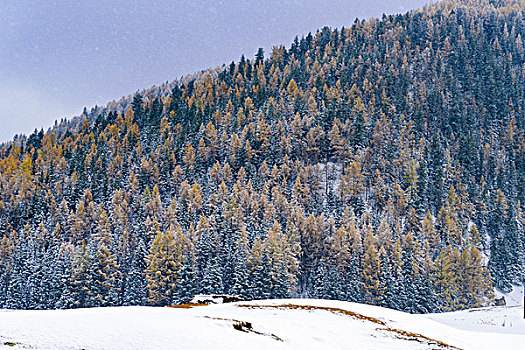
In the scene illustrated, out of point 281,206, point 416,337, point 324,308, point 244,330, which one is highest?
point 281,206

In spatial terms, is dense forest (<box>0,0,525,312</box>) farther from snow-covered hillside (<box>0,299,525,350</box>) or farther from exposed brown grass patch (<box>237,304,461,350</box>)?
snow-covered hillside (<box>0,299,525,350</box>)

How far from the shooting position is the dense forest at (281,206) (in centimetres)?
8975

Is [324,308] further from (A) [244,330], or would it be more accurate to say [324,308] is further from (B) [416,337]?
(A) [244,330]

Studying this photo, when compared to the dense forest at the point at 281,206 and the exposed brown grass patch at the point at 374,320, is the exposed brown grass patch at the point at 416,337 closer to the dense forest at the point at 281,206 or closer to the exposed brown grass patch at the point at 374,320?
the exposed brown grass patch at the point at 374,320

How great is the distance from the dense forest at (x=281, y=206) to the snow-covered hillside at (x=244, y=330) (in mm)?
52042

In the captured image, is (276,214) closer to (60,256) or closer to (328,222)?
(328,222)

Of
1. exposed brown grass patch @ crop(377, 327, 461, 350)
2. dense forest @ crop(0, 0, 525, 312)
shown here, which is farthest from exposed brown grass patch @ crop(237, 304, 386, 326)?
dense forest @ crop(0, 0, 525, 312)

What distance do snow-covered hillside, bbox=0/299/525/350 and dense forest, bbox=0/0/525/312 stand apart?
52.0m

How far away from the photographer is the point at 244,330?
2000 cm

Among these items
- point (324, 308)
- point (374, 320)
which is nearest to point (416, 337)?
point (374, 320)

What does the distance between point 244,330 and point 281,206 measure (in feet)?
336

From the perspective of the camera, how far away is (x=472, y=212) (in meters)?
142

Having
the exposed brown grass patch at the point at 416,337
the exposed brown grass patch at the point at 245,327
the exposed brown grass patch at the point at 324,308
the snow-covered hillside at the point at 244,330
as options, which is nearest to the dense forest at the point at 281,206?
the exposed brown grass patch at the point at 324,308

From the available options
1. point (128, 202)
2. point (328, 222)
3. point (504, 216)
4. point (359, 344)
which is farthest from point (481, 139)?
point (359, 344)
